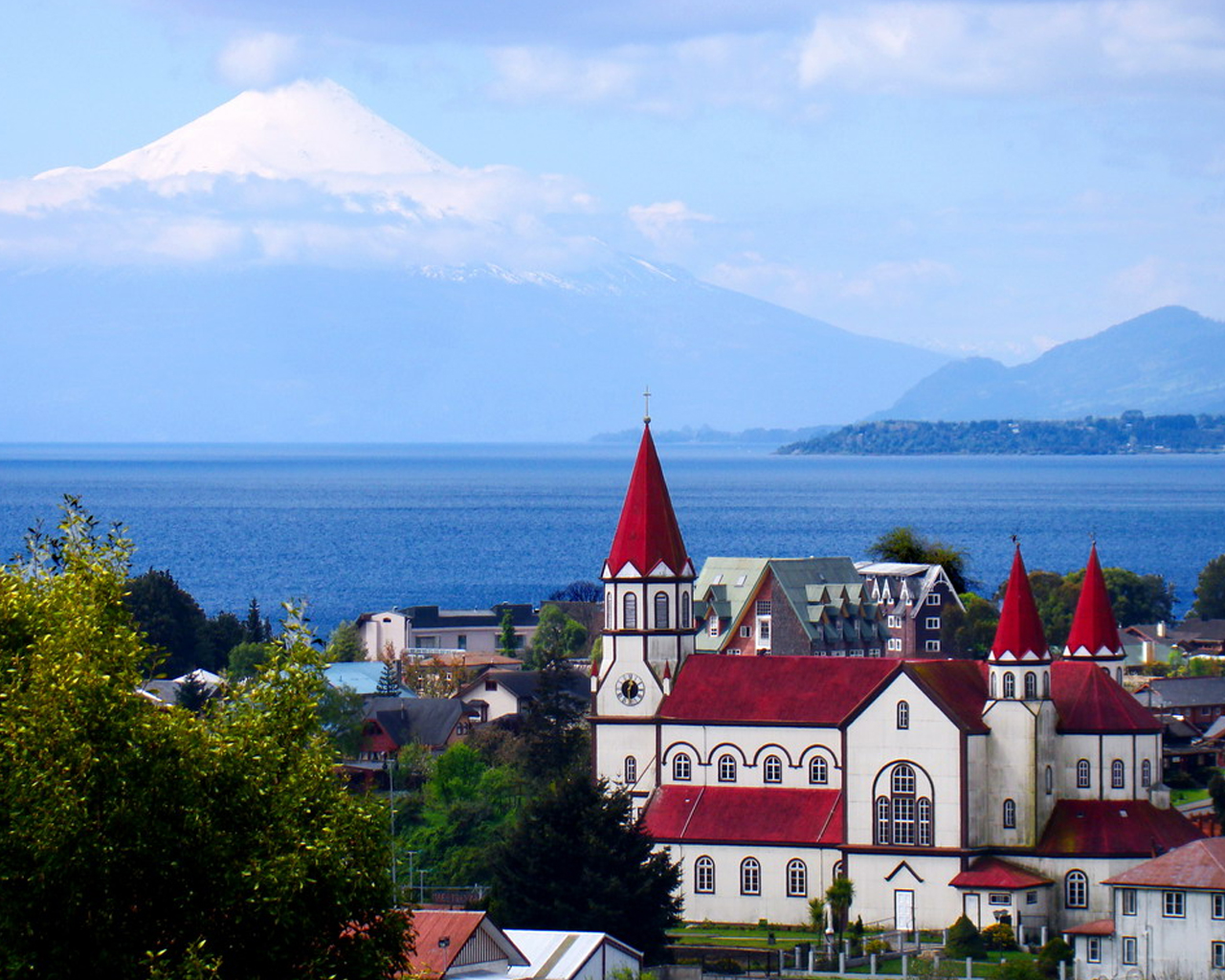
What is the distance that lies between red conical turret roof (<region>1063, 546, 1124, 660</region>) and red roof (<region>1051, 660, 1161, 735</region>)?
7.83 metres

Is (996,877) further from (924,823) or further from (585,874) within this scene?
(585,874)

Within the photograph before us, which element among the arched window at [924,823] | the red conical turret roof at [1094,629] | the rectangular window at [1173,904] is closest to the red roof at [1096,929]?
the rectangular window at [1173,904]

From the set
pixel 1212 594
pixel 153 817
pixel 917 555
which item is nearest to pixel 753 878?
pixel 153 817

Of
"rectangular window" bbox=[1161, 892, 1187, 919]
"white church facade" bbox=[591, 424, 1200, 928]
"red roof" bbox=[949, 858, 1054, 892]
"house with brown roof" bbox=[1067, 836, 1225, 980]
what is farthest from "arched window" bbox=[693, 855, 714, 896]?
"rectangular window" bbox=[1161, 892, 1187, 919]

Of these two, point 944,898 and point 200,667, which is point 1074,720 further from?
point 200,667

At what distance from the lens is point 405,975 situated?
1172 inches

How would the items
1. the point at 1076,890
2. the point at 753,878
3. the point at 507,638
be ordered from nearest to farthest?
the point at 1076,890 → the point at 753,878 → the point at 507,638

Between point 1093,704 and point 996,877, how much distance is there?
5570 mm

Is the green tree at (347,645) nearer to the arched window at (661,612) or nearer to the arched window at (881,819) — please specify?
the arched window at (661,612)

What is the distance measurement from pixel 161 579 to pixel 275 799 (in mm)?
81781

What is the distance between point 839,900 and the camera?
62.4 metres

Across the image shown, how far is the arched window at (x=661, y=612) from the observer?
70.3 meters

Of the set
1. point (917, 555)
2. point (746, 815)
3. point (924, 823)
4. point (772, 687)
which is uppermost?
point (917, 555)

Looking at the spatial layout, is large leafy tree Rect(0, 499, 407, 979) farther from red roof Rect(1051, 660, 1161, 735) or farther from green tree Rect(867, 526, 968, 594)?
green tree Rect(867, 526, 968, 594)
